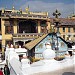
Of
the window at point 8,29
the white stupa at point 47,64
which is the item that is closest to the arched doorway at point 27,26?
the window at point 8,29

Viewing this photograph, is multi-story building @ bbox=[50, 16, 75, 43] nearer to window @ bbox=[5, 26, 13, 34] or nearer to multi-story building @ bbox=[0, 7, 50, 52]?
multi-story building @ bbox=[0, 7, 50, 52]

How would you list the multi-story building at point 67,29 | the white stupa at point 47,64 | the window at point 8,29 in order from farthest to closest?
the multi-story building at point 67,29 → the window at point 8,29 → the white stupa at point 47,64

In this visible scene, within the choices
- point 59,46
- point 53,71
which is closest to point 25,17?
point 59,46

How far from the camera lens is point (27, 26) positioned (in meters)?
38.5

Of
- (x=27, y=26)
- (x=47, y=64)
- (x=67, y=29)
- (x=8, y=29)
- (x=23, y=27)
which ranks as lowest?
(x=47, y=64)

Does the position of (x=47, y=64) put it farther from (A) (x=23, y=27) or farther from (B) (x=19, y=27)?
(A) (x=23, y=27)

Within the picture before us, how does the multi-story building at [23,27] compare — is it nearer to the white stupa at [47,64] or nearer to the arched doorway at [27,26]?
the arched doorway at [27,26]

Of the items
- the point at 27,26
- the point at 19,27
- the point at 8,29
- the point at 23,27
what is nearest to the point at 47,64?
the point at 8,29

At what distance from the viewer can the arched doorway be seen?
37.7 m

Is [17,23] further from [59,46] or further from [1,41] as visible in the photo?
[59,46]

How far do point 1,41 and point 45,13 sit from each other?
36.3ft

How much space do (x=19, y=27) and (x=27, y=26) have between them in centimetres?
174

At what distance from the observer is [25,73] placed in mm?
6707

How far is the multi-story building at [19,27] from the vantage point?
34688 mm
